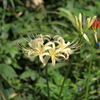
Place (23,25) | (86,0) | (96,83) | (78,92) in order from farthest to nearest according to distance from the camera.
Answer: (86,0), (23,25), (96,83), (78,92)

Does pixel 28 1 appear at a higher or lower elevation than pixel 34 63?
higher

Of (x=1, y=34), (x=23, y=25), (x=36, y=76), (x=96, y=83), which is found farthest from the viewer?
(x=23, y=25)

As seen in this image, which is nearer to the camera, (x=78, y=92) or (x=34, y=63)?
(x=78, y=92)

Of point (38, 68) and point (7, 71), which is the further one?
point (38, 68)

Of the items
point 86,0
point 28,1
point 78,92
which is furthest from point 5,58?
point 86,0

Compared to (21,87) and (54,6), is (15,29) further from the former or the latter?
(54,6)

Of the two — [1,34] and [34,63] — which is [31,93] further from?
[1,34]

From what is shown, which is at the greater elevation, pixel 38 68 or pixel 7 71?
pixel 7 71

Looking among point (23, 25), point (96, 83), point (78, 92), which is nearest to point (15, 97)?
point (78, 92)

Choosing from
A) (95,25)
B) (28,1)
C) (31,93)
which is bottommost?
(31,93)
